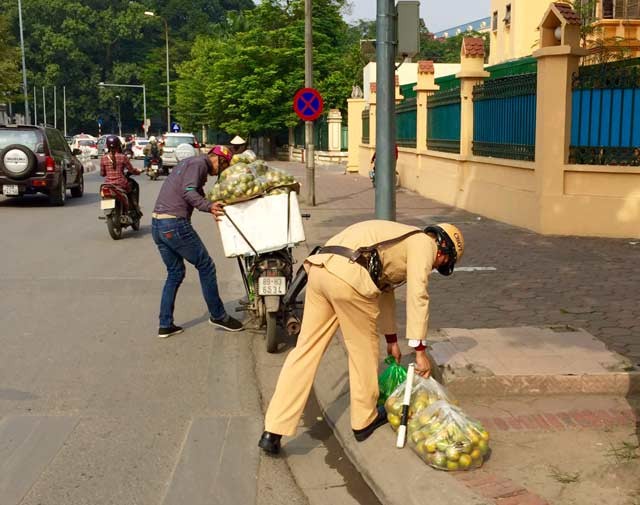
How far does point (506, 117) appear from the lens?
14.5 meters

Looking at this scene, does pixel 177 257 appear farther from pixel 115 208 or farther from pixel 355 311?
pixel 115 208

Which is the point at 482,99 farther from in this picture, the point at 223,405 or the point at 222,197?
the point at 223,405

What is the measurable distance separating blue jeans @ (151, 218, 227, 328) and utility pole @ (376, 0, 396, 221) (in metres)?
1.73

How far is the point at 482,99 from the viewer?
15.8 meters

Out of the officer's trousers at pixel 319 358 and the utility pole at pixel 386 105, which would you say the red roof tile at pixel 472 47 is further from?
the officer's trousers at pixel 319 358

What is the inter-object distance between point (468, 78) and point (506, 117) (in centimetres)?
250

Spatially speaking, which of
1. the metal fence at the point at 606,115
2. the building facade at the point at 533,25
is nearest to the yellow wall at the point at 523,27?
the building facade at the point at 533,25

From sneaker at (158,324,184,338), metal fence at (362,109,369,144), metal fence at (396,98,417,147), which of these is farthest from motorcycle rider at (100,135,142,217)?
metal fence at (362,109,369,144)

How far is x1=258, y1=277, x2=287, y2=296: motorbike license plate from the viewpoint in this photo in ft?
22.1

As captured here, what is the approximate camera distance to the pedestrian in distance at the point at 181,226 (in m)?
7.14

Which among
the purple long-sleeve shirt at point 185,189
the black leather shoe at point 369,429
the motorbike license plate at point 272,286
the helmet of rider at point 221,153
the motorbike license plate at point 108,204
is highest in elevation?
the helmet of rider at point 221,153

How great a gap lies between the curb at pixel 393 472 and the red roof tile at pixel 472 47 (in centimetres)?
1228

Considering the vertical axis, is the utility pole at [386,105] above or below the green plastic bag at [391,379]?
above

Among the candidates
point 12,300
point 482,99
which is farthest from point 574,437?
point 482,99
